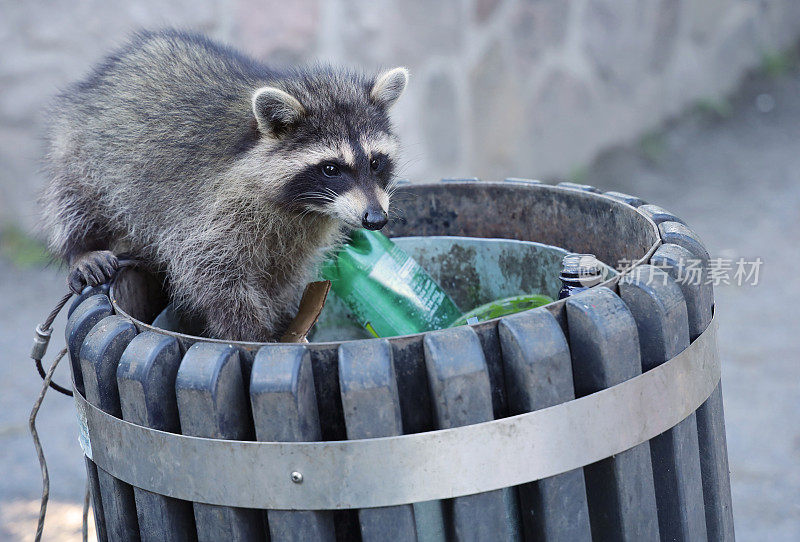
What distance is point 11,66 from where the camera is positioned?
421 centimetres

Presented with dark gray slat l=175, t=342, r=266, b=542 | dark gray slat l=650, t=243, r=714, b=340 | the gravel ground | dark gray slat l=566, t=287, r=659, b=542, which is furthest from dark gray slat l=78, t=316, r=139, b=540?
the gravel ground

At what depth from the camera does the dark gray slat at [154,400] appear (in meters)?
1.35

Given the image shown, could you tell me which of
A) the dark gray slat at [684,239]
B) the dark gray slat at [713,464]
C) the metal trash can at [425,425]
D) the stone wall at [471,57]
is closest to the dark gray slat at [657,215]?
the dark gray slat at [684,239]

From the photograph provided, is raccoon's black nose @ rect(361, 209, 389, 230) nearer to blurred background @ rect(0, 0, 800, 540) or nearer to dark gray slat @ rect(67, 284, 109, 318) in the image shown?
dark gray slat @ rect(67, 284, 109, 318)

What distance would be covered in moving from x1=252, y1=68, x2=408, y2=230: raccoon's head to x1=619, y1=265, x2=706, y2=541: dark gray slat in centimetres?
70

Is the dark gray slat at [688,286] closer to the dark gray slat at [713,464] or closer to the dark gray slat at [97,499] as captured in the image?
the dark gray slat at [713,464]

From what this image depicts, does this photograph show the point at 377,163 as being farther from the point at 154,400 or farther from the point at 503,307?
the point at 154,400

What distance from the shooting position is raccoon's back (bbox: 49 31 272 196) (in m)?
2.03

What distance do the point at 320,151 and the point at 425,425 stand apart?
2.91 feet

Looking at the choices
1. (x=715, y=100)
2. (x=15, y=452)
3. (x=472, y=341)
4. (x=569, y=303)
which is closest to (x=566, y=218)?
(x=569, y=303)

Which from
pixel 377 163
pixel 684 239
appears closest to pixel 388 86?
pixel 377 163

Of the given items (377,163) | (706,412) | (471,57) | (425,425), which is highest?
(471,57)

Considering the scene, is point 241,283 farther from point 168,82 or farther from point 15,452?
point 15,452

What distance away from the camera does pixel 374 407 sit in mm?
1250
